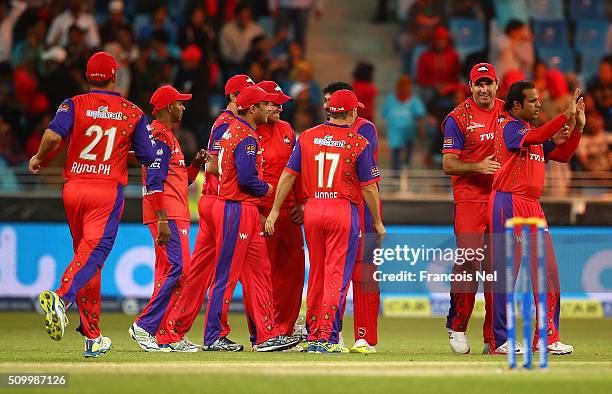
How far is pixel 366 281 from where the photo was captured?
13039 millimetres

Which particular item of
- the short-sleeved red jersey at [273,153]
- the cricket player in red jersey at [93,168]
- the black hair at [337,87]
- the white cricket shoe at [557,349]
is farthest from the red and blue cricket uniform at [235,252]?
the white cricket shoe at [557,349]

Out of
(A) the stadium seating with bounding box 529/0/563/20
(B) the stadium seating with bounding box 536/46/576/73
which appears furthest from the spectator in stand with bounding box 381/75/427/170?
(A) the stadium seating with bounding box 529/0/563/20

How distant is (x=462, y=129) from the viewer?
12961 millimetres

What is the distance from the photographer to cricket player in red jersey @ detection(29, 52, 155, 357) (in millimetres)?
11281

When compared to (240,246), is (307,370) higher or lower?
lower

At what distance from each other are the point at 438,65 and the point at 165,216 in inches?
447

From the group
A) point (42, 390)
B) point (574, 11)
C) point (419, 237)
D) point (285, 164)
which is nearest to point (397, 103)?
point (574, 11)

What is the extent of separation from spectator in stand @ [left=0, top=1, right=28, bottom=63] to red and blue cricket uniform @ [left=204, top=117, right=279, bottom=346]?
10.4m

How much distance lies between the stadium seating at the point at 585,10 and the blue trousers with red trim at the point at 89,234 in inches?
624

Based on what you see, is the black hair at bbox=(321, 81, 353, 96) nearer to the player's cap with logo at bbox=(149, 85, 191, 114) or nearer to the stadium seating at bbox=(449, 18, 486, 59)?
the player's cap with logo at bbox=(149, 85, 191, 114)

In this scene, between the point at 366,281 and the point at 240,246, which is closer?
the point at 240,246

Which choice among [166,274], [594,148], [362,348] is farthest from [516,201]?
[594,148]

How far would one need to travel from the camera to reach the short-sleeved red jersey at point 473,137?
12.9 metres

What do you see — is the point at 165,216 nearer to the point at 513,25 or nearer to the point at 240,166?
the point at 240,166
